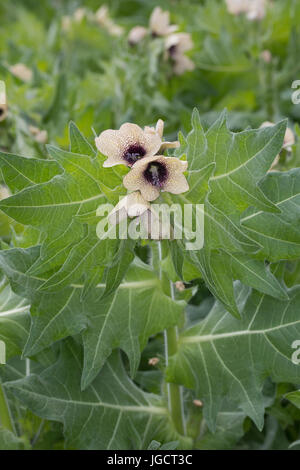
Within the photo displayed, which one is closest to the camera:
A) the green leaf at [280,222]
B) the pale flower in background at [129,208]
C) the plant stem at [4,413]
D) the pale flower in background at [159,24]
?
the pale flower in background at [129,208]

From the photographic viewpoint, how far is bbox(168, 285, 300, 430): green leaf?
908mm

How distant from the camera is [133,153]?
2.52ft

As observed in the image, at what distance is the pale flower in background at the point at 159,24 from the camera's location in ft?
5.58

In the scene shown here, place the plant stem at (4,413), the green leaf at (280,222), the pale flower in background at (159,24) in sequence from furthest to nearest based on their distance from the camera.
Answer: the pale flower in background at (159,24) < the plant stem at (4,413) < the green leaf at (280,222)

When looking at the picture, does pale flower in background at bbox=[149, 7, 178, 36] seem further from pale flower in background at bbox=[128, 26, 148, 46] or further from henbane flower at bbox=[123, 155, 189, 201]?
henbane flower at bbox=[123, 155, 189, 201]

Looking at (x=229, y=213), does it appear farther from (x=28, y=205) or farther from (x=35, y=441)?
(x=35, y=441)

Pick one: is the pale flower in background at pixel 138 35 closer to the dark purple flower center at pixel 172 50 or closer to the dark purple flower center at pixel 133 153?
the dark purple flower center at pixel 172 50

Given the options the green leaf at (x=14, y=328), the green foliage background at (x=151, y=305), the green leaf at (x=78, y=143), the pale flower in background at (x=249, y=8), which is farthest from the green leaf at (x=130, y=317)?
the pale flower in background at (x=249, y=8)

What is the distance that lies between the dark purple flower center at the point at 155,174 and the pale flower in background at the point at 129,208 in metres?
0.02

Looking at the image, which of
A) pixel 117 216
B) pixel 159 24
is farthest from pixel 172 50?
pixel 117 216

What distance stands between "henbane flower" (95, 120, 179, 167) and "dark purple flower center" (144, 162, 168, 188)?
16 mm

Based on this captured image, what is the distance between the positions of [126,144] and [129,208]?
0.09 metres

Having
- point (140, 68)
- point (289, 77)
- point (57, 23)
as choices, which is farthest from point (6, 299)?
point (57, 23)

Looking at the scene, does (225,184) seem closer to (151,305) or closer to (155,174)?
(155,174)
